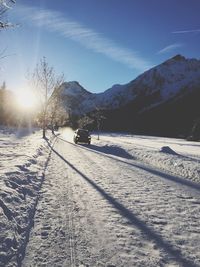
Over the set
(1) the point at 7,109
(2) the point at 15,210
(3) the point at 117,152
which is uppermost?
(1) the point at 7,109

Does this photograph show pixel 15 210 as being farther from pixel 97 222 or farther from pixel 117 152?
pixel 117 152

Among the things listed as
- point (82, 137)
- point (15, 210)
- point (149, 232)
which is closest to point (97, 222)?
point (149, 232)

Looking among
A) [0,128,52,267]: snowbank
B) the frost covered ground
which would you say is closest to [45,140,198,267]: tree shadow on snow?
the frost covered ground

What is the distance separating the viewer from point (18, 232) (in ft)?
20.4

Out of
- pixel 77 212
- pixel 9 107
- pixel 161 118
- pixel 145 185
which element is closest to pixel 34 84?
pixel 145 185

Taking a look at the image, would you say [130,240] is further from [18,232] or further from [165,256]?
[18,232]

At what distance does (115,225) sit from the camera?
22.2 feet

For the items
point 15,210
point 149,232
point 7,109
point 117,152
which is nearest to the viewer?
point 149,232

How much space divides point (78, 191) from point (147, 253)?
5.06 metres

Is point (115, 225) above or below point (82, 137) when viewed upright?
below

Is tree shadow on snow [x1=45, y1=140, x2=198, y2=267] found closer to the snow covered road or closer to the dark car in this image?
the snow covered road

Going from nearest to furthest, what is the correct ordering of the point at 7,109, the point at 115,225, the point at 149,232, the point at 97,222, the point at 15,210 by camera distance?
the point at 149,232
the point at 115,225
the point at 97,222
the point at 15,210
the point at 7,109

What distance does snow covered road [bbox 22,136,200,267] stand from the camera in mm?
5145

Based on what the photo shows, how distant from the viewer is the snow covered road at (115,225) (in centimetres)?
514
